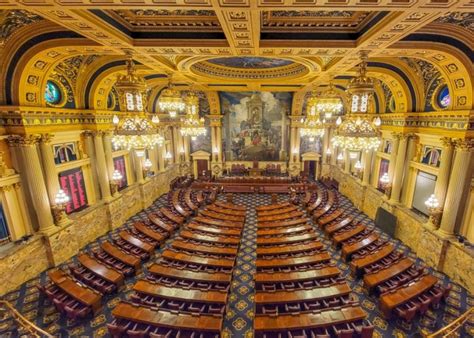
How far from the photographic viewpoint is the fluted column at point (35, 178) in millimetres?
8211

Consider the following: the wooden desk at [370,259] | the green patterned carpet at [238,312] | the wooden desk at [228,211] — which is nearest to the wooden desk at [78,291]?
the green patterned carpet at [238,312]

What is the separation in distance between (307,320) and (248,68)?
12807 mm

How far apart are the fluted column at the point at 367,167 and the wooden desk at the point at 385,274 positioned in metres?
8.01

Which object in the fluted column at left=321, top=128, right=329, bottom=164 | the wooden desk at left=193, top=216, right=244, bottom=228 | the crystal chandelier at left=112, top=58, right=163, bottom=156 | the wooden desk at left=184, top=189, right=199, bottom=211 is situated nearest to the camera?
the crystal chandelier at left=112, top=58, right=163, bottom=156

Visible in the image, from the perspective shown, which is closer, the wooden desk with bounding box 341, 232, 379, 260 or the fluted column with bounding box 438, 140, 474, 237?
the fluted column with bounding box 438, 140, 474, 237

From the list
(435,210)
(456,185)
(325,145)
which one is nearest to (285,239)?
(435,210)

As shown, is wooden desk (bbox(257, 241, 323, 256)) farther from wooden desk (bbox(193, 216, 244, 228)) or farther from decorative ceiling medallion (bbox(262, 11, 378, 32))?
decorative ceiling medallion (bbox(262, 11, 378, 32))

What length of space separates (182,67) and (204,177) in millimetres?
12469

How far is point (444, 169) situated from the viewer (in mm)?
9055

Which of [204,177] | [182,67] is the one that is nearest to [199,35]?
[182,67]

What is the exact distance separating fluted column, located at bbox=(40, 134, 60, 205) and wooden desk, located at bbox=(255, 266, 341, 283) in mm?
9122

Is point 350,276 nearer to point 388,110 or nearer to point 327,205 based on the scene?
point 327,205

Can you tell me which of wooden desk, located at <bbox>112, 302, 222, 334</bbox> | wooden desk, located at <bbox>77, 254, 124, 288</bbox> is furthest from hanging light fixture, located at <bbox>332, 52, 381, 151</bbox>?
wooden desk, located at <bbox>77, 254, 124, 288</bbox>

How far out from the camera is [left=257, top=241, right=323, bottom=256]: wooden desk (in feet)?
29.8
